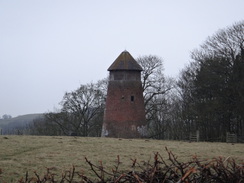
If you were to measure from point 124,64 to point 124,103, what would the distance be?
4.05 meters

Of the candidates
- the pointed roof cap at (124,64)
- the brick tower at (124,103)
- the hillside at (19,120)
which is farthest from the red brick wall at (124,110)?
the hillside at (19,120)

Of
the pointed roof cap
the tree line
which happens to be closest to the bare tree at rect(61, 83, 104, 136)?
the tree line

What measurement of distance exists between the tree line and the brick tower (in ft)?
8.90

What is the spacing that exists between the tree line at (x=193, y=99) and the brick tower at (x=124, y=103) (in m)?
2.71

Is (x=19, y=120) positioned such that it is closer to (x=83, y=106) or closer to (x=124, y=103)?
(x=83, y=106)

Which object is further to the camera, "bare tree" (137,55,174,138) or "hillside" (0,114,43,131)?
"hillside" (0,114,43,131)

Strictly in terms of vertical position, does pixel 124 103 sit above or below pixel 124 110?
above

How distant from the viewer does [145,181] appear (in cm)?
288

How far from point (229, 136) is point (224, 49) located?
798 cm

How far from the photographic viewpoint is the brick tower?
132 feet

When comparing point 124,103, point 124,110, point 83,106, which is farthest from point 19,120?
point 124,110

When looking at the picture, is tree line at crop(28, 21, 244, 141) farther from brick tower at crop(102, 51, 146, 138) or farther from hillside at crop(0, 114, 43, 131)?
hillside at crop(0, 114, 43, 131)

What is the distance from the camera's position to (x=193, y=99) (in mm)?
42031

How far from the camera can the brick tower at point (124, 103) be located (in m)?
40.3
